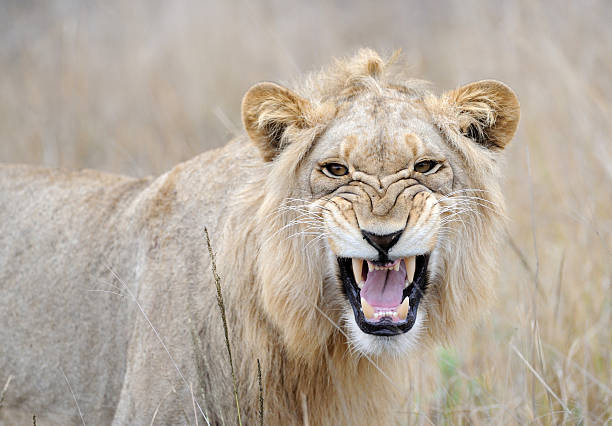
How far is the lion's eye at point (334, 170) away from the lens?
10.3 feet

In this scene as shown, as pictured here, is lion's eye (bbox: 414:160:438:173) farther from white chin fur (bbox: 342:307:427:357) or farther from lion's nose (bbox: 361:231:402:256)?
white chin fur (bbox: 342:307:427:357)

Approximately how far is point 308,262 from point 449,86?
8939 mm

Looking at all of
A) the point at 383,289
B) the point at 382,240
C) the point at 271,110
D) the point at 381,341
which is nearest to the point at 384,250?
the point at 382,240

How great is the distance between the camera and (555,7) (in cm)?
1117

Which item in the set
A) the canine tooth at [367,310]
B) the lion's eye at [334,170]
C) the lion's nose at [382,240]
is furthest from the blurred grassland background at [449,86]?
the lion's eye at [334,170]

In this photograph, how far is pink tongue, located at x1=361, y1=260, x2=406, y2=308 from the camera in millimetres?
3062

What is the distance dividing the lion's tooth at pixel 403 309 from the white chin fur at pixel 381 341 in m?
0.09

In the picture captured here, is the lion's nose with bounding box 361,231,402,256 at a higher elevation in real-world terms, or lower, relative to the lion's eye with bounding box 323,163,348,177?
lower

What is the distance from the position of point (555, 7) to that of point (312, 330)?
30.7 feet

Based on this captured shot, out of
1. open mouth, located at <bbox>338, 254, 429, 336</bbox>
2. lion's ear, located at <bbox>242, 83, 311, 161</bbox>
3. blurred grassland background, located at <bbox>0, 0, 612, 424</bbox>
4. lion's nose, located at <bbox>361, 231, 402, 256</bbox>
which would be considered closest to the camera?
lion's nose, located at <bbox>361, 231, 402, 256</bbox>

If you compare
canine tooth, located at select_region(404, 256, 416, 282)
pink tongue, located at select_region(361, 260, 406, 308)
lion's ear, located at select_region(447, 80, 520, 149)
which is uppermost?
lion's ear, located at select_region(447, 80, 520, 149)

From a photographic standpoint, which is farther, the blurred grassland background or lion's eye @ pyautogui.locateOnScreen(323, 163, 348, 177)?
the blurred grassland background

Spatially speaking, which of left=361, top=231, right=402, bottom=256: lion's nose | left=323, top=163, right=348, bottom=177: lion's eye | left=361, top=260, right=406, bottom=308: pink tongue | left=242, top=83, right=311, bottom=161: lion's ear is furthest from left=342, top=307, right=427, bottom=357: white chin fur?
left=242, top=83, right=311, bottom=161: lion's ear

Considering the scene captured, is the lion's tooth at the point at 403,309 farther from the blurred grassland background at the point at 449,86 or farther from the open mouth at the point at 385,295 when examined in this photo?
the blurred grassland background at the point at 449,86
